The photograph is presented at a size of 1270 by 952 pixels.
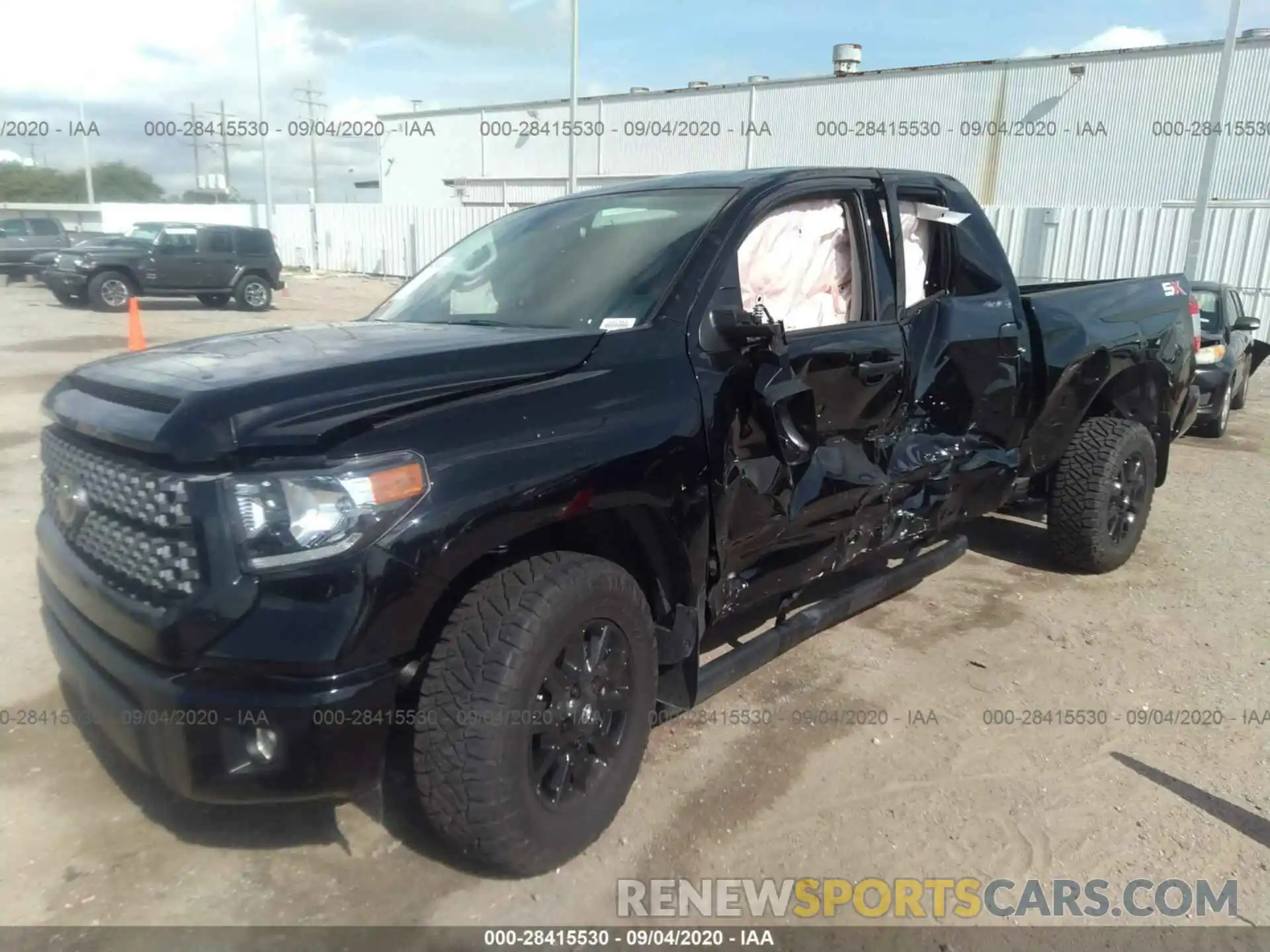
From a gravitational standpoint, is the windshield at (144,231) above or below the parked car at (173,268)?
above

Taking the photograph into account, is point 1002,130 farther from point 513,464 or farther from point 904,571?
point 513,464

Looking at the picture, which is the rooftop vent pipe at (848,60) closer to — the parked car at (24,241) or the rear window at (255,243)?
the rear window at (255,243)

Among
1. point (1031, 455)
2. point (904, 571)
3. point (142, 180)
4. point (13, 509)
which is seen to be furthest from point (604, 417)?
point (142, 180)

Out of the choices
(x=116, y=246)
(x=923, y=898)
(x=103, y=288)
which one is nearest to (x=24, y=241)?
(x=116, y=246)

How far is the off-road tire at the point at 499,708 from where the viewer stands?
2.39 metres

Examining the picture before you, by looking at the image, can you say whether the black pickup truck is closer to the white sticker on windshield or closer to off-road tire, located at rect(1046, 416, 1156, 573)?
the white sticker on windshield

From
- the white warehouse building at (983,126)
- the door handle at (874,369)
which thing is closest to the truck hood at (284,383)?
the door handle at (874,369)

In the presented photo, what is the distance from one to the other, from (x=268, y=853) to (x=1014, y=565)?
4.38 meters

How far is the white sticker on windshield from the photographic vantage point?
304 cm

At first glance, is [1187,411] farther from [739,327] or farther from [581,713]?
[581,713]

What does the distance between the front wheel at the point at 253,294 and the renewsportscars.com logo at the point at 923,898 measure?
2039cm

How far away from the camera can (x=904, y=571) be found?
431 cm

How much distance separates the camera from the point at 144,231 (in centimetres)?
2150

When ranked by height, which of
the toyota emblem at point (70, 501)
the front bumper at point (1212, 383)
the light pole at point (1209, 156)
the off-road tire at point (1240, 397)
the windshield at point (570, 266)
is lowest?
the off-road tire at point (1240, 397)
